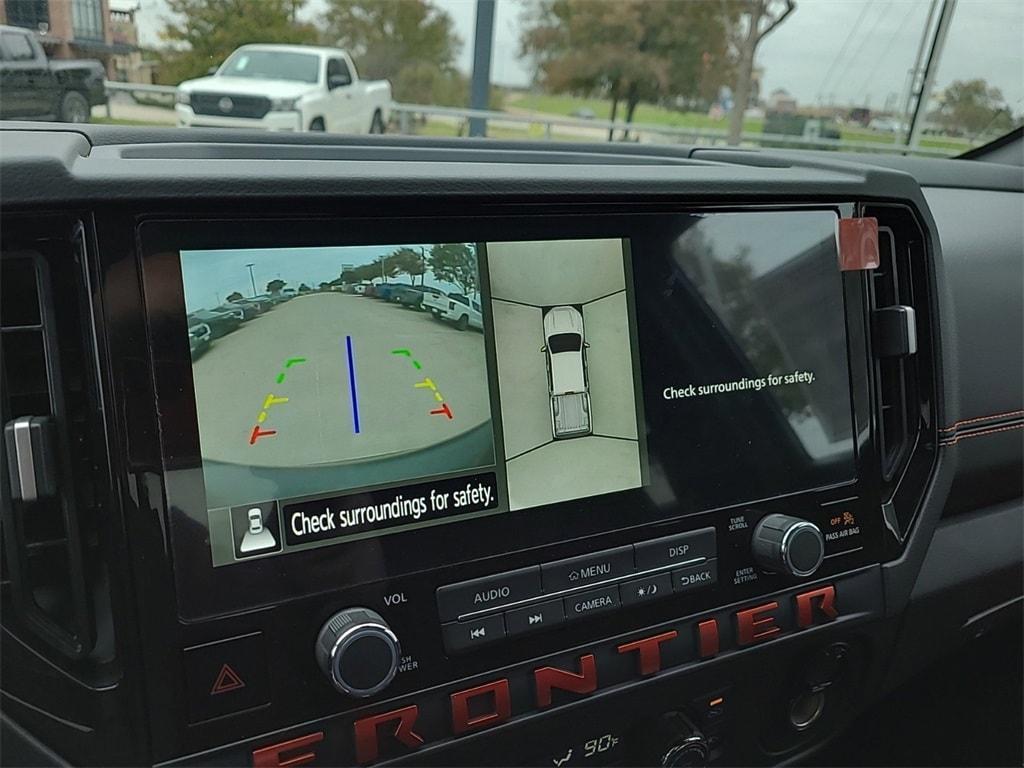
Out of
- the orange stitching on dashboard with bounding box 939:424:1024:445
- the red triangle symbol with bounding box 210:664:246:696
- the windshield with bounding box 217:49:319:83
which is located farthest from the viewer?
the windshield with bounding box 217:49:319:83

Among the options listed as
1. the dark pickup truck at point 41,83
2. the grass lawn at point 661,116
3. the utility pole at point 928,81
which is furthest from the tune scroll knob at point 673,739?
the utility pole at point 928,81

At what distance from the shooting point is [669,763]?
5.08 feet

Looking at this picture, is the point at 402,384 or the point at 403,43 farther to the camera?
the point at 403,43

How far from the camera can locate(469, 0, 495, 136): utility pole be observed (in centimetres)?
223

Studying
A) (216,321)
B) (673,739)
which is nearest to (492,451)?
(216,321)

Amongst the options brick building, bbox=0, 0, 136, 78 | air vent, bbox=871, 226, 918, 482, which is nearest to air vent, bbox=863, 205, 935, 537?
air vent, bbox=871, 226, 918, 482

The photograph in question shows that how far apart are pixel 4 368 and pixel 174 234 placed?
0.24 meters

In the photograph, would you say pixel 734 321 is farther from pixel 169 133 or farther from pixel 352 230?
pixel 169 133

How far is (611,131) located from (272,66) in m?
0.86

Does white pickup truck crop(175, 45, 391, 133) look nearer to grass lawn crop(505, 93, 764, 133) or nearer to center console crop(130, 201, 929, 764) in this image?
grass lawn crop(505, 93, 764, 133)

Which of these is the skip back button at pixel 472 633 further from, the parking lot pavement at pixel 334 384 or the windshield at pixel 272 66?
the windshield at pixel 272 66

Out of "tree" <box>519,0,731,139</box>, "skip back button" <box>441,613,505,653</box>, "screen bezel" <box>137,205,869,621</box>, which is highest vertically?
"tree" <box>519,0,731,139</box>

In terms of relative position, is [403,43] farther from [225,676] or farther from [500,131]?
[225,676]

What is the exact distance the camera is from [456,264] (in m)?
1.21
